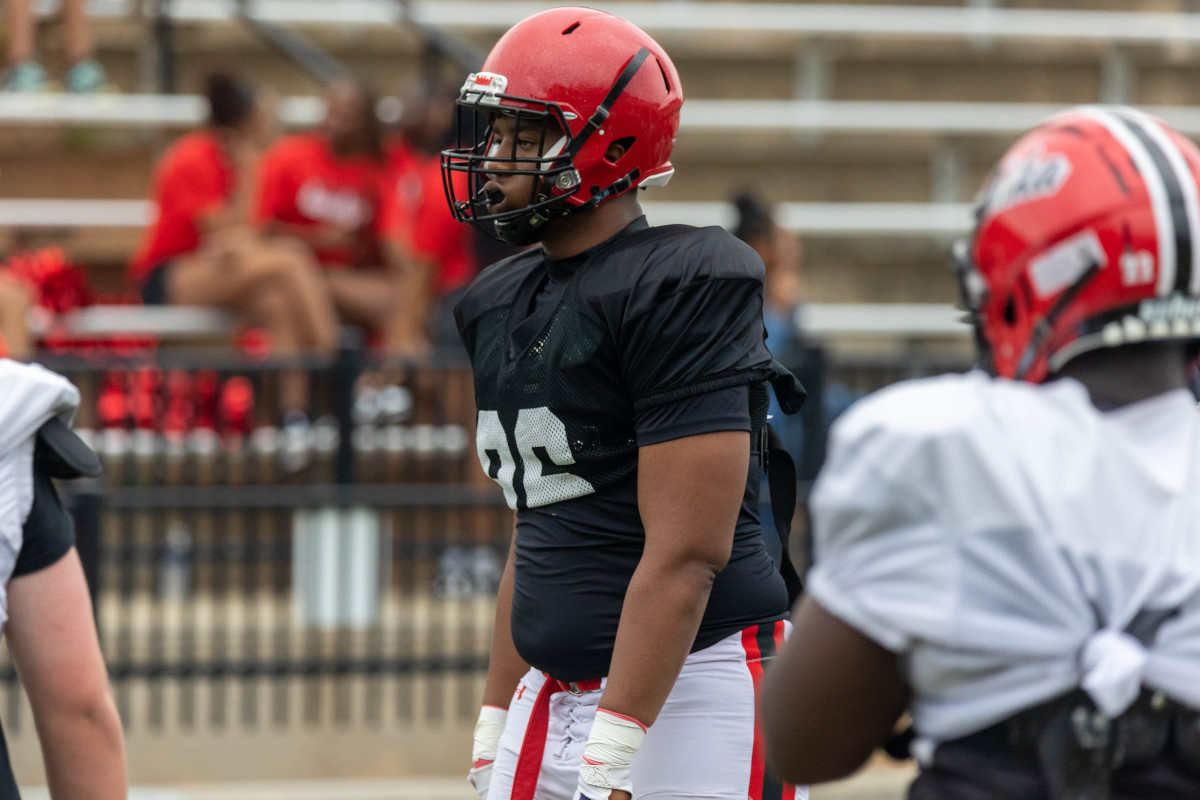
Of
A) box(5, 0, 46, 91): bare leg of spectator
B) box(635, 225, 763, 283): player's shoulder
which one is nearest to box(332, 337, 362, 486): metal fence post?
box(635, 225, 763, 283): player's shoulder

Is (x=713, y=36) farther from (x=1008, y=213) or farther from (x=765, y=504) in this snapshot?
(x=1008, y=213)

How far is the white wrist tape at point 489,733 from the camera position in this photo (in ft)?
7.87

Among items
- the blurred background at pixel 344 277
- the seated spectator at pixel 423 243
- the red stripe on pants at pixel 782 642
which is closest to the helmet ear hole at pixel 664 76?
the red stripe on pants at pixel 782 642

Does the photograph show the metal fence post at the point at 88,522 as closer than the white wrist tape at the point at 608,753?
No

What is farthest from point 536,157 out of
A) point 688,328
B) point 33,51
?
point 33,51

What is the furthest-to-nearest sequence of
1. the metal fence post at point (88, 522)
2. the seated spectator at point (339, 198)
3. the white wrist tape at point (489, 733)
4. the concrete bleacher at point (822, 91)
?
the concrete bleacher at point (822, 91), the seated spectator at point (339, 198), the metal fence post at point (88, 522), the white wrist tape at point (489, 733)

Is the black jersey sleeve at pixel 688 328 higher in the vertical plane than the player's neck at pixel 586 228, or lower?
lower

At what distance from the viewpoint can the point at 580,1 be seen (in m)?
9.95

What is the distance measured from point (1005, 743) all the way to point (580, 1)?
912 centimetres

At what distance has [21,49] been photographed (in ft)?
25.1

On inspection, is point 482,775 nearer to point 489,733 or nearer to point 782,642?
point 489,733

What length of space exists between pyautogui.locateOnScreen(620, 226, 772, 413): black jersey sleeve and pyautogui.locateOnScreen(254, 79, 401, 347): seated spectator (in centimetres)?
499

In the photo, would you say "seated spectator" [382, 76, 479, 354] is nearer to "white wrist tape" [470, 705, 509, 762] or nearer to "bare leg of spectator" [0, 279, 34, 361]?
"bare leg of spectator" [0, 279, 34, 361]

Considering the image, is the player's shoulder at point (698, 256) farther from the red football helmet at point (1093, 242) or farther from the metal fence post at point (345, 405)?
the metal fence post at point (345, 405)
